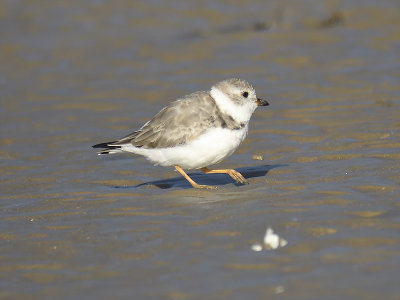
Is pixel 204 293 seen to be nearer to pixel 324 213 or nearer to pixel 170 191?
pixel 324 213

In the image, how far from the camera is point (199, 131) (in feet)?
28.1

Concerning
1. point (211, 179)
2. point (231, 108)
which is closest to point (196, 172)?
point (211, 179)

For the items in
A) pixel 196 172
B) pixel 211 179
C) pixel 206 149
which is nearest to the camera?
pixel 206 149

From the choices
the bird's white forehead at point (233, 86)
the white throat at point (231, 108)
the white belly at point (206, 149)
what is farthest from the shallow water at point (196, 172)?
the bird's white forehead at point (233, 86)

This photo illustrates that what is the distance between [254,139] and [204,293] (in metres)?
5.25

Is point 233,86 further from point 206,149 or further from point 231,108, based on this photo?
point 206,149

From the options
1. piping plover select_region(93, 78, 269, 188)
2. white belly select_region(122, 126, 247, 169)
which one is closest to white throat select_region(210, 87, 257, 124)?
piping plover select_region(93, 78, 269, 188)

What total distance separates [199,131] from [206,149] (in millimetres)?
244

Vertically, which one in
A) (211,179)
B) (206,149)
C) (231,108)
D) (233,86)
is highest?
(233,86)

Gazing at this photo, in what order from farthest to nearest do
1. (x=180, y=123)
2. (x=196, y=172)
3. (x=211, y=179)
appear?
(x=196, y=172) → (x=211, y=179) → (x=180, y=123)

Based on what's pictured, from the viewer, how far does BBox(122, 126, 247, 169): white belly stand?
8.45m

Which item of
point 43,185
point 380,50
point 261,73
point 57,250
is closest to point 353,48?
point 380,50

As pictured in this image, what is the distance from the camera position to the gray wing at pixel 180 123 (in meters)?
8.62

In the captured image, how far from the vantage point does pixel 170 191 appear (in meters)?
8.77
